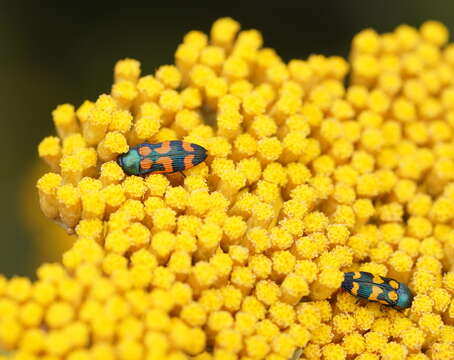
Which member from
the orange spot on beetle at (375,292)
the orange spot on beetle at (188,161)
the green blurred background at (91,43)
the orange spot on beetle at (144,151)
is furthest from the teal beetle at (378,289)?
the green blurred background at (91,43)

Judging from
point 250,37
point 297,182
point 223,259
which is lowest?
point 223,259

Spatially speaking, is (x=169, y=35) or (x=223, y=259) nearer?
(x=223, y=259)

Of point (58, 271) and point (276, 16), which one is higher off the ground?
point (276, 16)

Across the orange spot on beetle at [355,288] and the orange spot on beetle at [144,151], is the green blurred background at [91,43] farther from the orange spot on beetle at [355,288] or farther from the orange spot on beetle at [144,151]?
the orange spot on beetle at [355,288]

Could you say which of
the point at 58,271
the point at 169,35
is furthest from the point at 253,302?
the point at 169,35

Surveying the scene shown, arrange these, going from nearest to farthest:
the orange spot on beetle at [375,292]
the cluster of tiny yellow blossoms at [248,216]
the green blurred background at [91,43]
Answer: the cluster of tiny yellow blossoms at [248,216] < the orange spot on beetle at [375,292] < the green blurred background at [91,43]

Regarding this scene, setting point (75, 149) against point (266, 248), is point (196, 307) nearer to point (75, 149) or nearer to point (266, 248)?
point (266, 248)

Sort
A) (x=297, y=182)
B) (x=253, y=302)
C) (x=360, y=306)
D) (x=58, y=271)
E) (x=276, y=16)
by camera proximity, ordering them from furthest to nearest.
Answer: (x=276, y=16) → (x=297, y=182) → (x=360, y=306) → (x=253, y=302) → (x=58, y=271)

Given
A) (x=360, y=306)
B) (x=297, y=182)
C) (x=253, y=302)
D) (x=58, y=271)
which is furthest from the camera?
(x=297, y=182)
